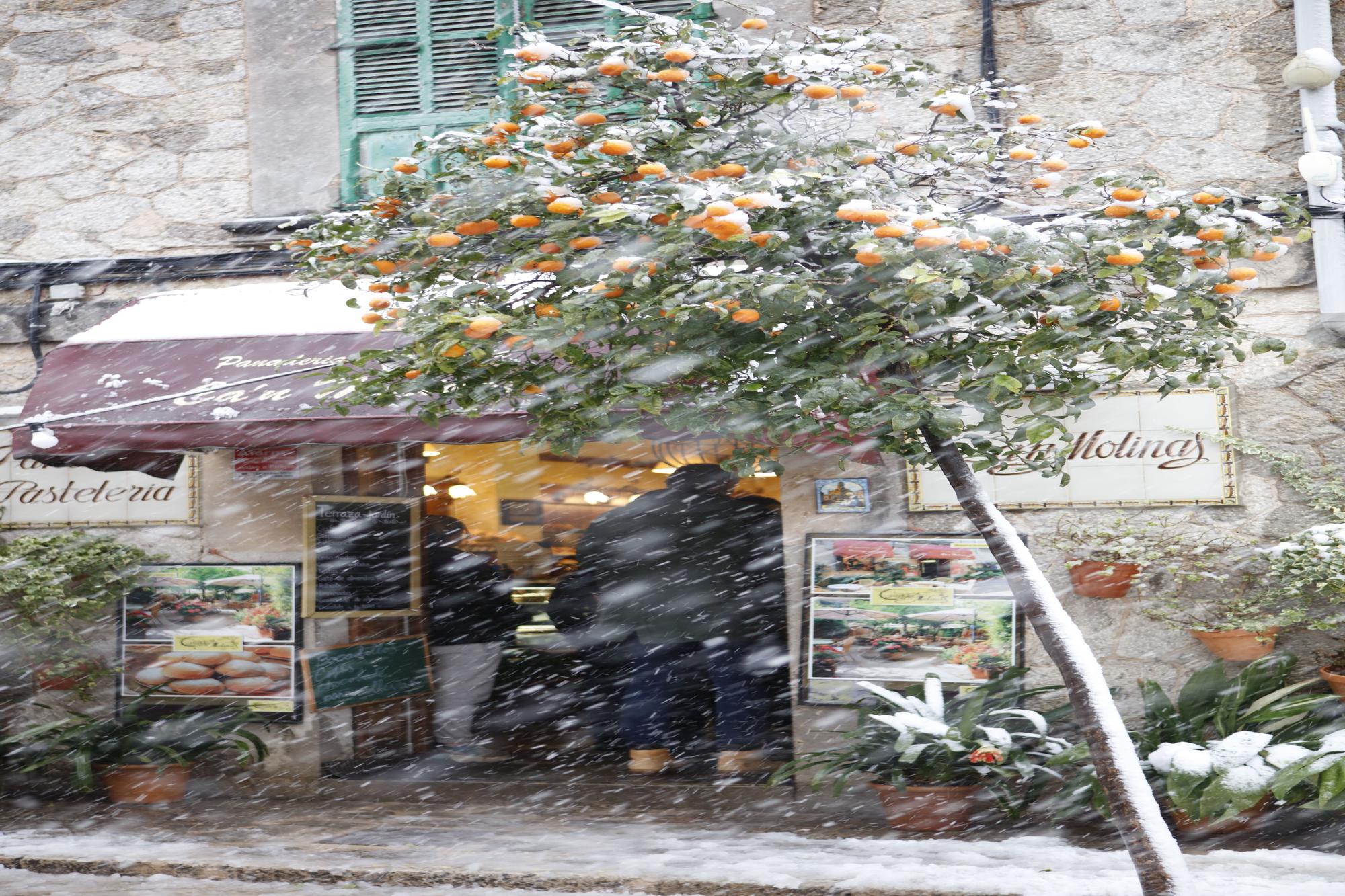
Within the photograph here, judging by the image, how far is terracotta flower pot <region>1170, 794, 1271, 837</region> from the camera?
4.83 m

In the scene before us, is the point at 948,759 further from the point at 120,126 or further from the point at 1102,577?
the point at 120,126

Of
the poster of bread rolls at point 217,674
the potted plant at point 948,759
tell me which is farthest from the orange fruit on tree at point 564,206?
the poster of bread rolls at point 217,674

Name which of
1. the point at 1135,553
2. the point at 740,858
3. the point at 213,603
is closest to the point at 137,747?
the point at 213,603

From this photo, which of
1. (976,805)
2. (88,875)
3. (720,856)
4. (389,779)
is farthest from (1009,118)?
(88,875)

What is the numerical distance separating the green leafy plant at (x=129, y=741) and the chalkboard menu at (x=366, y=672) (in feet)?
1.35

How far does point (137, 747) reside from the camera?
618 cm

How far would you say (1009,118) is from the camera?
600cm

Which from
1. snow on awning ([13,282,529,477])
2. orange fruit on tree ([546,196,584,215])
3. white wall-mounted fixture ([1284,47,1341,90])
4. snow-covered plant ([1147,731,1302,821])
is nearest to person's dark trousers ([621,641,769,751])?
snow on awning ([13,282,529,477])

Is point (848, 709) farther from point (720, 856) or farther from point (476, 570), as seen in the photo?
point (476, 570)

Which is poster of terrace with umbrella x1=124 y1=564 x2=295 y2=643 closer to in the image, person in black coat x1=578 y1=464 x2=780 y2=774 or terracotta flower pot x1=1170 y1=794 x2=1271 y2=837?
person in black coat x1=578 y1=464 x2=780 y2=774

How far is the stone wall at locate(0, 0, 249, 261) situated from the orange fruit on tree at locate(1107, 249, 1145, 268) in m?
5.27

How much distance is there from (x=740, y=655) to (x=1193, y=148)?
3458 millimetres

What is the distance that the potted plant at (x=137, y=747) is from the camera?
6.12 meters

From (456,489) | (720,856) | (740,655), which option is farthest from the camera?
(456,489)
